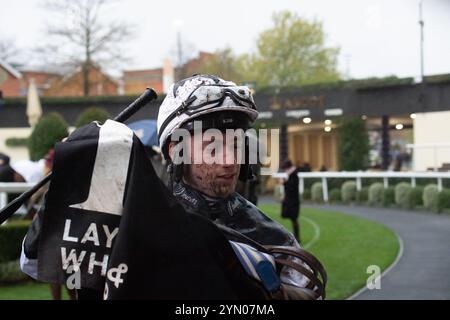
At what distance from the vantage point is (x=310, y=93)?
86.1 feet

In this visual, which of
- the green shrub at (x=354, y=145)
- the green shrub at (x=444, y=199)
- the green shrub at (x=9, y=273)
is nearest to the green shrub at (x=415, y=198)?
the green shrub at (x=444, y=199)

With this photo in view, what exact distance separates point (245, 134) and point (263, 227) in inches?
11.1

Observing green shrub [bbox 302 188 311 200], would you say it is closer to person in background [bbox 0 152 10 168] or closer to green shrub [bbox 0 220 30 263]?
person in background [bbox 0 152 10 168]

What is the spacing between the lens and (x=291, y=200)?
11703mm

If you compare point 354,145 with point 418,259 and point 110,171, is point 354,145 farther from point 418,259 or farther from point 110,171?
point 110,171

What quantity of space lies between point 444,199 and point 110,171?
54.7ft

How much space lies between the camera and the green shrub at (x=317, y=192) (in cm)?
2327

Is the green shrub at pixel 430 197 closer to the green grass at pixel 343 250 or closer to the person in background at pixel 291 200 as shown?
the green grass at pixel 343 250

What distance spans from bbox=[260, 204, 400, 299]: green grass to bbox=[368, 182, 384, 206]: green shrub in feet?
13.4

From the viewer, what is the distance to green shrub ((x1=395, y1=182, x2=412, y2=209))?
18828 millimetres

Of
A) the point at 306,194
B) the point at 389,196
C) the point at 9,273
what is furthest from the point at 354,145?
the point at 9,273

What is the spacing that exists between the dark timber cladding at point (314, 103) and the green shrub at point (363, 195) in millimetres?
3332

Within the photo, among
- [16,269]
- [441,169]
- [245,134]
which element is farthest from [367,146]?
[245,134]

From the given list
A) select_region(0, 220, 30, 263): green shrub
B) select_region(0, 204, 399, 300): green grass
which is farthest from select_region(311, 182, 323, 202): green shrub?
select_region(0, 220, 30, 263): green shrub
